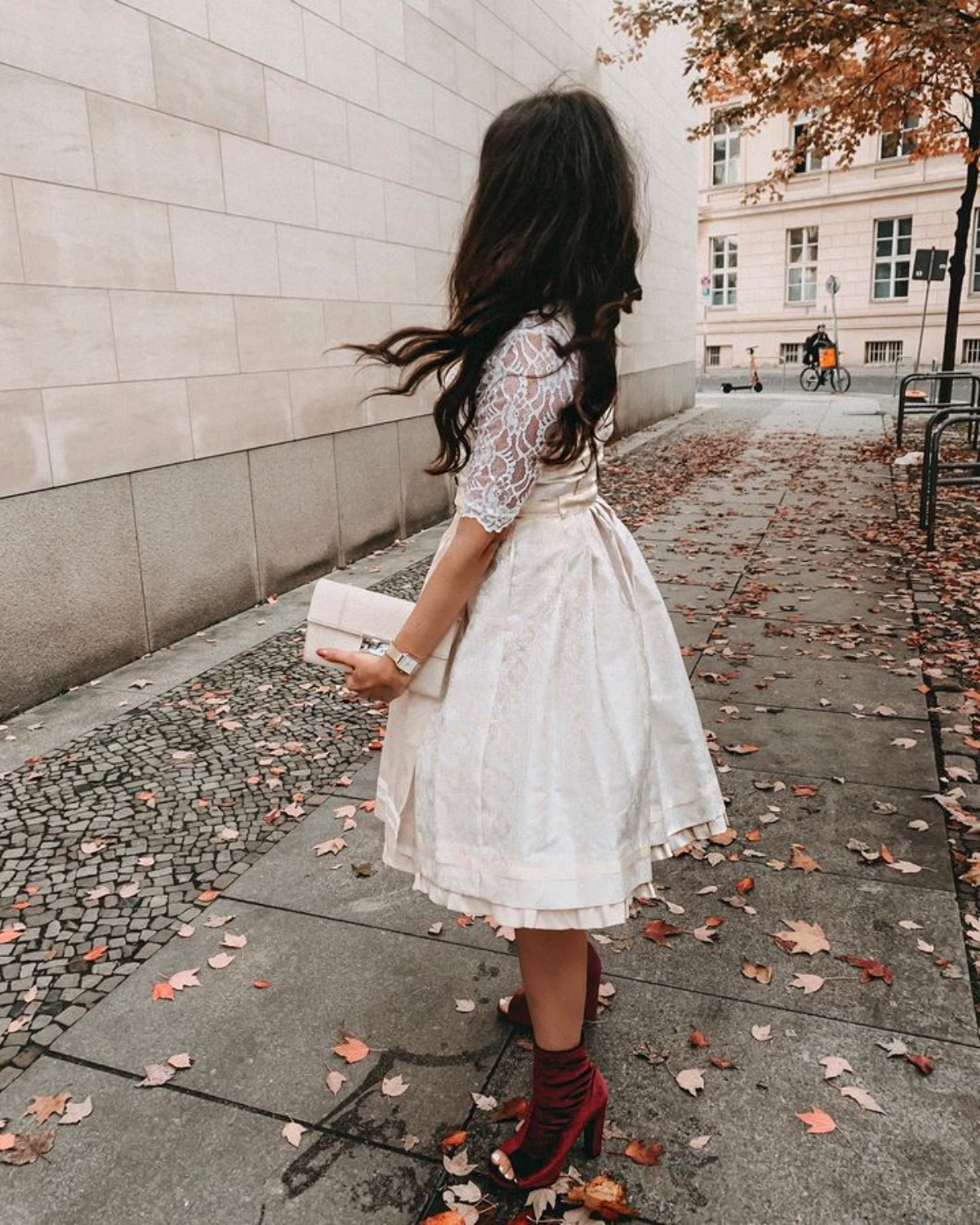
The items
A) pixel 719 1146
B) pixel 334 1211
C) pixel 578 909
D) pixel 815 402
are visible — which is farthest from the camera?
pixel 815 402

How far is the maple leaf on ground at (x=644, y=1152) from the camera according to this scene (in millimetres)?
2270

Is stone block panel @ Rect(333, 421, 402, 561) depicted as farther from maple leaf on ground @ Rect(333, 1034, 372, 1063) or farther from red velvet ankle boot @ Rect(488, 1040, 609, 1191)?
red velvet ankle boot @ Rect(488, 1040, 609, 1191)

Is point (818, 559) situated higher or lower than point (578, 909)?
lower

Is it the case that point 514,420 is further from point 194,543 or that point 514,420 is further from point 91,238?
point 194,543

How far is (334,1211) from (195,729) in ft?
10.0

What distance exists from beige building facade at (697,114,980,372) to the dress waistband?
1251 inches

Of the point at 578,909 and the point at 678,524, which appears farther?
the point at 678,524

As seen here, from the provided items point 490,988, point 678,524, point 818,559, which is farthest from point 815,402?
point 490,988

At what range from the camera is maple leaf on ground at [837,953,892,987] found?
2.90 metres

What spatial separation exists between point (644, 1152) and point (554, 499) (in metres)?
1.50

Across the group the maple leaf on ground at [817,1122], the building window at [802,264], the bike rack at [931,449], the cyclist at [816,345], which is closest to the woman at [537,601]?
the maple leaf on ground at [817,1122]

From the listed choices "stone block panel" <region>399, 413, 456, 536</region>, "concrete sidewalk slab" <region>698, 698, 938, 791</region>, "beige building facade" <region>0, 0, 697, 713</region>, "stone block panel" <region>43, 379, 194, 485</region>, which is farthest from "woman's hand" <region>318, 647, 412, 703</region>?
"stone block panel" <region>399, 413, 456, 536</region>

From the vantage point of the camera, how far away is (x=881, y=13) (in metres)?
9.66

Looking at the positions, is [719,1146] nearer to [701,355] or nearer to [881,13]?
[881,13]
